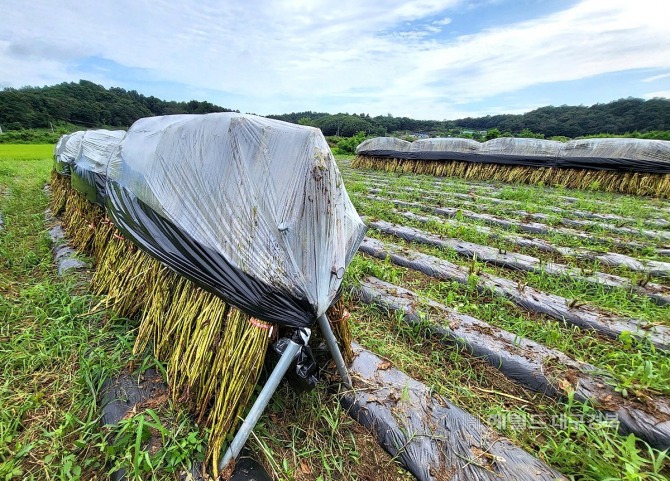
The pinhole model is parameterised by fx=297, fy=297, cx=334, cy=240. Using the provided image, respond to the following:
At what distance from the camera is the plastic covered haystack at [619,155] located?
5.97m

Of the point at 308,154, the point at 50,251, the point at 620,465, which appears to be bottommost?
the point at 50,251

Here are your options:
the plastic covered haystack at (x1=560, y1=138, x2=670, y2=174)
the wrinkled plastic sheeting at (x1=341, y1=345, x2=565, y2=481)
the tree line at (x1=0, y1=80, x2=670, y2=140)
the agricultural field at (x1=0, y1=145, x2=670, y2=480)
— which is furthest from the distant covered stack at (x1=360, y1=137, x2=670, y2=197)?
the wrinkled plastic sheeting at (x1=341, y1=345, x2=565, y2=481)

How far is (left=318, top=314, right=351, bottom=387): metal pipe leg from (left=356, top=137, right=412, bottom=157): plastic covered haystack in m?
9.68

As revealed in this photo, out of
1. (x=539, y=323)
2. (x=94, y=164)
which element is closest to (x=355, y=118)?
(x=94, y=164)

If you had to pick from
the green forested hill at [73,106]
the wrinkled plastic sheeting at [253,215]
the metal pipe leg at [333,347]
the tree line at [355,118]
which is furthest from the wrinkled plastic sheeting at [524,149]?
the green forested hill at [73,106]

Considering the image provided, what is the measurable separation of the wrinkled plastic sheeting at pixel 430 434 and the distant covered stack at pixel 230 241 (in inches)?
22.5

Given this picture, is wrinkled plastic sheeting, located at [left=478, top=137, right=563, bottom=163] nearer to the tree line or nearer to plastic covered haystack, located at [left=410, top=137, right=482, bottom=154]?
plastic covered haystack, located at [left=410, top=137, right=482, bottom=154]

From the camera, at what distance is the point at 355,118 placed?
28312 mm

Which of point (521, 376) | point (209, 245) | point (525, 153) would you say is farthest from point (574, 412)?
→ point (525, 153)

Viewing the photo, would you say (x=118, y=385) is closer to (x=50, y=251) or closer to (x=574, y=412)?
(x=574, y=412)

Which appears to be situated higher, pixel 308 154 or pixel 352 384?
pixel 308 154

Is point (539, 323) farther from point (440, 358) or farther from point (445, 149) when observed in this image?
point (445, 149)

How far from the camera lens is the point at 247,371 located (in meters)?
1.24

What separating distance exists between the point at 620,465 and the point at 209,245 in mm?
1837
